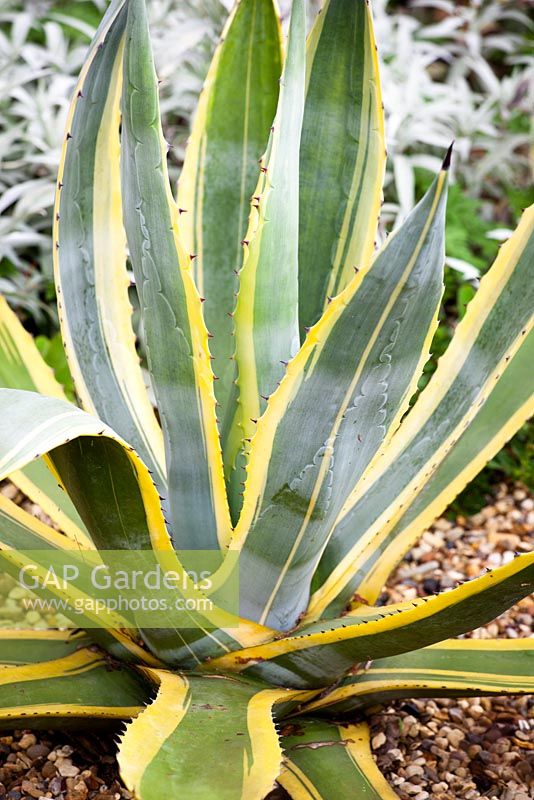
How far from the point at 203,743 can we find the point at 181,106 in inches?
73.7

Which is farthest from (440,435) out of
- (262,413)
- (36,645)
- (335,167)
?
Result: (36,645)

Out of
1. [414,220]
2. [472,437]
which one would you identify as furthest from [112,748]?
[414,220]

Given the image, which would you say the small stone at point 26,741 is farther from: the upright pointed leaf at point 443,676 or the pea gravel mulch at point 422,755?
the upright pointed leaf at point 443,676

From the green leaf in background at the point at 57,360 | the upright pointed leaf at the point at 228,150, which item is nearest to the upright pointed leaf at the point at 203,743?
the upright pointed leaf at the point at 228,150

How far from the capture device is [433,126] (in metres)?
2.54

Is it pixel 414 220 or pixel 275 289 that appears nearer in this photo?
pixel 414 220

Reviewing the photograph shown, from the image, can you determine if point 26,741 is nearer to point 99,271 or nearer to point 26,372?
point 26,372

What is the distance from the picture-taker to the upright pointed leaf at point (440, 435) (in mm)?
1226

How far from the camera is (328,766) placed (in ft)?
3.79

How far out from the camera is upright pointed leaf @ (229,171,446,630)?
93cm

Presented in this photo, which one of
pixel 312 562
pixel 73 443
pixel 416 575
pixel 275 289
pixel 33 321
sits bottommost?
pixel 416 575

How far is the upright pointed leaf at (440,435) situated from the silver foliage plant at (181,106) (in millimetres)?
1035

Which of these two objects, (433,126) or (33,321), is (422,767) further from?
(433,126)

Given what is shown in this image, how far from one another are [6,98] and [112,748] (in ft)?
5.57
